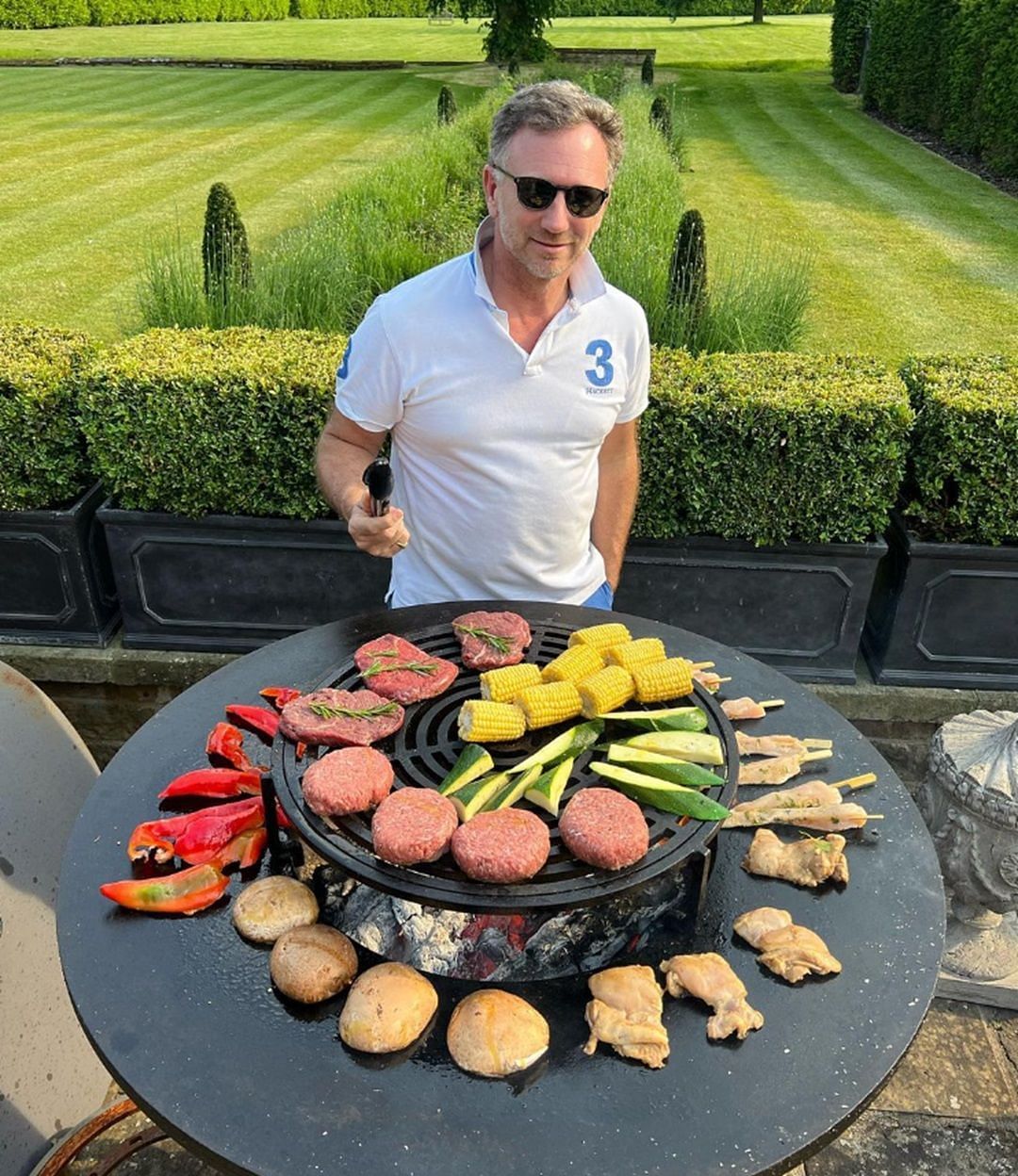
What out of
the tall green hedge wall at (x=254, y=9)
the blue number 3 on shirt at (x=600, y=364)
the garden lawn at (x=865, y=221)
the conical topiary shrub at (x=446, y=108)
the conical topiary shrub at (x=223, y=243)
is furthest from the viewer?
the tall green hedge wall at (x=254, y=9)

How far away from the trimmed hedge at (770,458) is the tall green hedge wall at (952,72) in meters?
14.6

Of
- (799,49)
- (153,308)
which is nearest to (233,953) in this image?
(153,308)

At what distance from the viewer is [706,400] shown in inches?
172

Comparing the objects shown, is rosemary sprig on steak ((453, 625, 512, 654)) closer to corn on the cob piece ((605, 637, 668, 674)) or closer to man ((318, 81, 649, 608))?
corn on the cob piece ((605, 637, 668, 674))

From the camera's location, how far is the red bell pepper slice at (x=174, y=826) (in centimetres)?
213

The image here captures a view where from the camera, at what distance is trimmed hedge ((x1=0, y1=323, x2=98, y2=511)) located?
4.41 metres

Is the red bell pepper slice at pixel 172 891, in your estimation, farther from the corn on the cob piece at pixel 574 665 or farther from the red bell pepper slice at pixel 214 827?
the corn on the cob piece at pixel 574 665

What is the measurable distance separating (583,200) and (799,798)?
5.75ft

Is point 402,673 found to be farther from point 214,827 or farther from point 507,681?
point 214,827

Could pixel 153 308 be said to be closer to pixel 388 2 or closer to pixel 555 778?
pixel 555 778

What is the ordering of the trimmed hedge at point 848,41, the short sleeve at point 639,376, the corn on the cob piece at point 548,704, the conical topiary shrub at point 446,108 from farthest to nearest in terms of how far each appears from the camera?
the trimmed hedge at point 848,41 < the conical topiary shrub at point 446,108 < the short sleeve at point 639,376 < the corn on the cob piece at point 548,704

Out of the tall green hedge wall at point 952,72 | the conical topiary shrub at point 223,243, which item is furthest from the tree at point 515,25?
the conical topiary shrub at point 223,243

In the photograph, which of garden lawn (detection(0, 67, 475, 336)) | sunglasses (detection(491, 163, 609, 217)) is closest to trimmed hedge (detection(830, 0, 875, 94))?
garden lawn (detection(0, 67, 475, 336))

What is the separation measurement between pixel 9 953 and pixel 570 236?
2733mm
